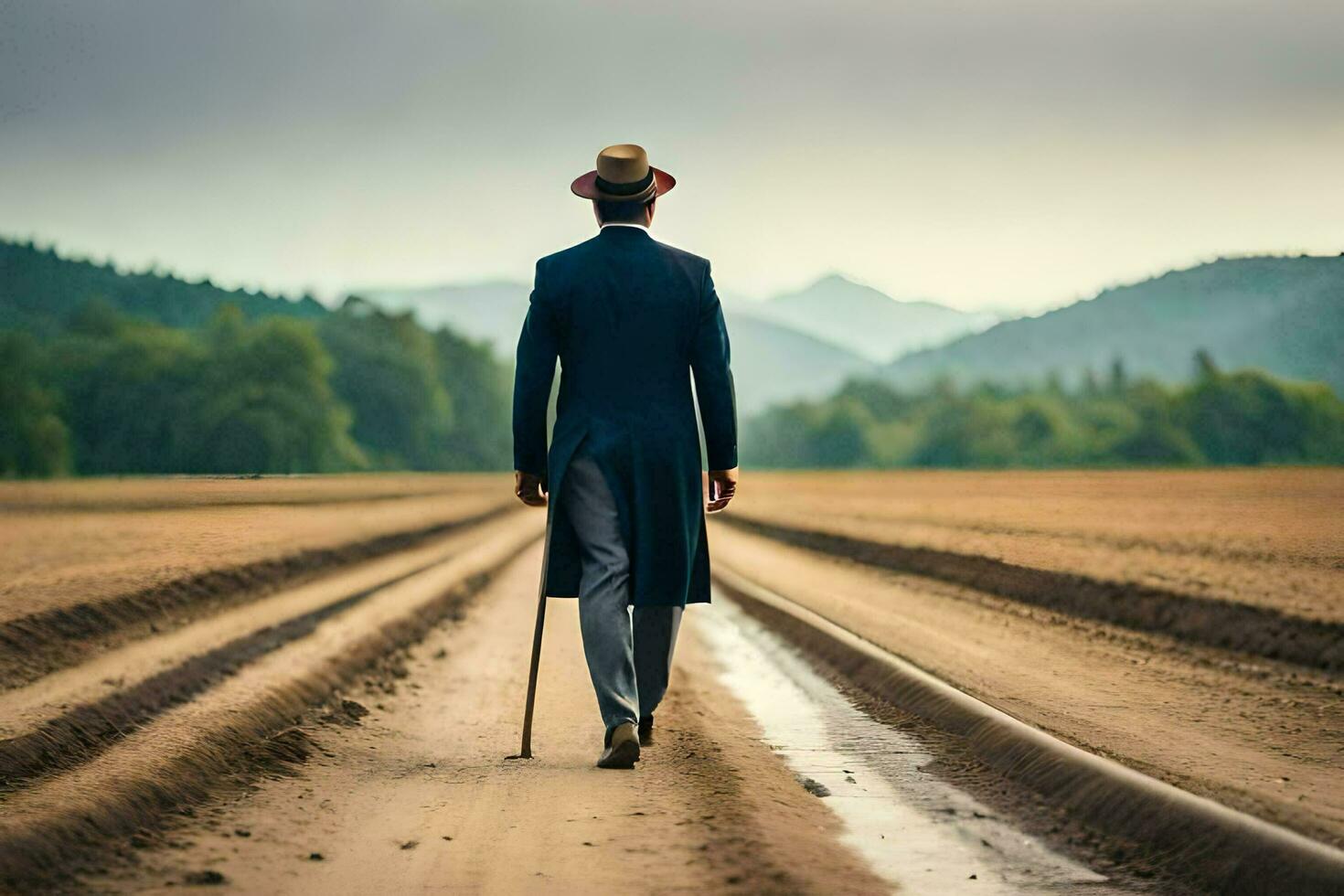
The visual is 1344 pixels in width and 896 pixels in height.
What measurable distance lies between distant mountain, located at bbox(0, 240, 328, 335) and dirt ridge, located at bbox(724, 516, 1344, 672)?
11451 mm

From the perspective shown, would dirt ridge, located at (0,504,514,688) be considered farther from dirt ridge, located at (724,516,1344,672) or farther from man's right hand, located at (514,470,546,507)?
dirt ridge, located at (724,516,1344,672)

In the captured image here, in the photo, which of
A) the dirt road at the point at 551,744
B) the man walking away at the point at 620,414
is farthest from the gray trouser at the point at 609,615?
the dirt road at the point at 551,744

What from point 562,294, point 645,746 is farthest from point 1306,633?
point 562,294

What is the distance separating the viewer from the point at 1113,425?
314 ft

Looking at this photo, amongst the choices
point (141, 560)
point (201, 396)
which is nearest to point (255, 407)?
point (201, 396)

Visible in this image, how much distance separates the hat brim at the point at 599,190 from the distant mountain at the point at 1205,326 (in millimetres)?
10731

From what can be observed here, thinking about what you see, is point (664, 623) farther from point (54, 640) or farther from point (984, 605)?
point (984, 605)

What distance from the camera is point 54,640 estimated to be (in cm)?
1166

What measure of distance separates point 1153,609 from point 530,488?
8378 mm

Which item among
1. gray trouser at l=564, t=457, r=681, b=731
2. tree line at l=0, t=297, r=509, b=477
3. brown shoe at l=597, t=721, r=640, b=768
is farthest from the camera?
tree line at l=0, t=297, r=509, b=477

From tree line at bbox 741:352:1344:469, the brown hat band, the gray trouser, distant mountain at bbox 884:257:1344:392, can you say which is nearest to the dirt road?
the gray trouser

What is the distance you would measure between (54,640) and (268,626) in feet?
5.73

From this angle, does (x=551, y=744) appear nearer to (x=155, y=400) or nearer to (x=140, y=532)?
(x=155, y=400)

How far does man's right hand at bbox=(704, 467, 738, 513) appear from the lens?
6252mm
